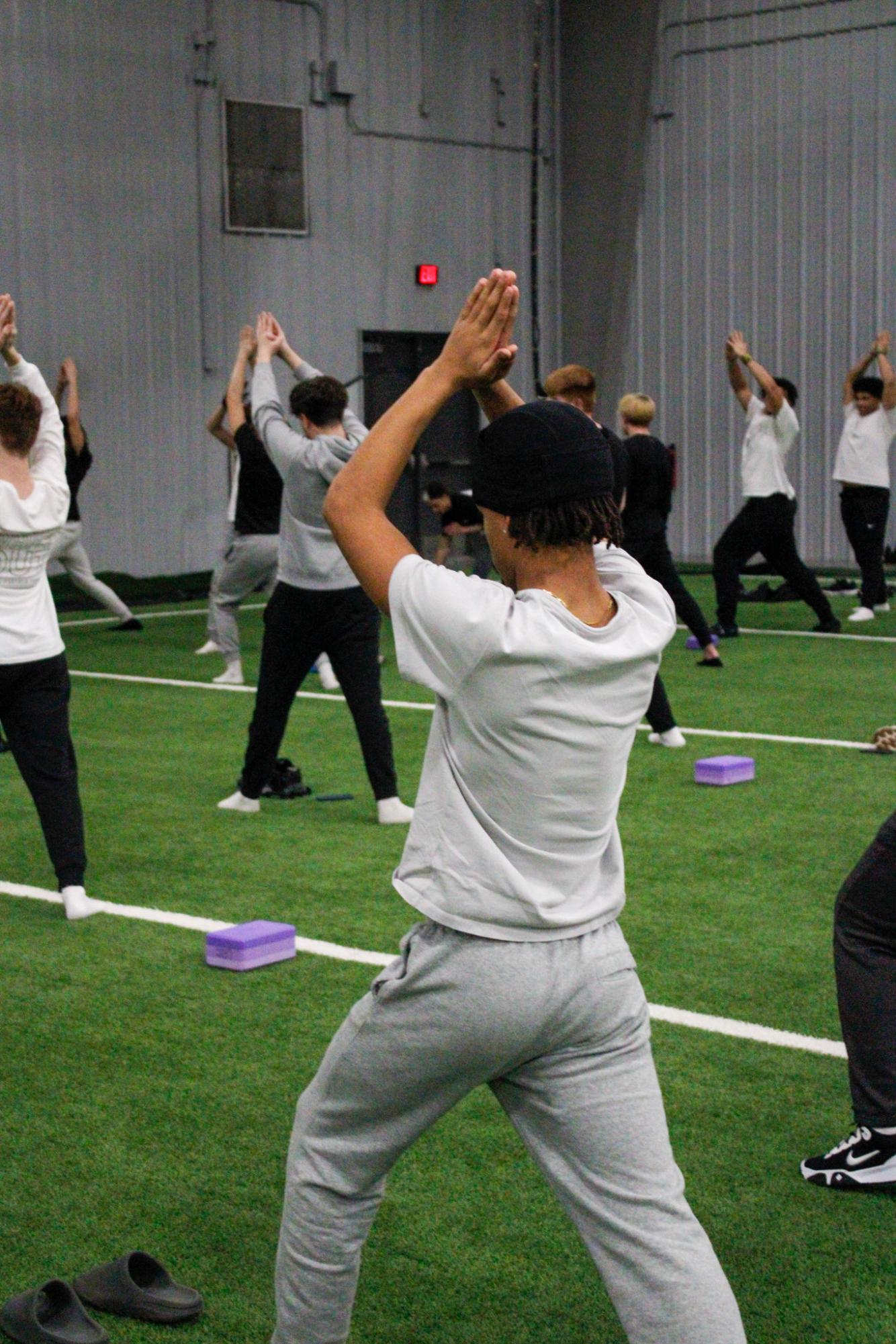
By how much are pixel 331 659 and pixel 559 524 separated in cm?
502

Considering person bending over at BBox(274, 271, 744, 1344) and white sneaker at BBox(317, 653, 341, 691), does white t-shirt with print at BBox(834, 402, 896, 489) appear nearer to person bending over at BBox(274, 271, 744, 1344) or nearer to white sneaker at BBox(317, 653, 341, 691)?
white sneaker at BBox(317, 653, 341, 691)

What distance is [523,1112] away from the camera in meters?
2.60

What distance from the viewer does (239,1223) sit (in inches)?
146

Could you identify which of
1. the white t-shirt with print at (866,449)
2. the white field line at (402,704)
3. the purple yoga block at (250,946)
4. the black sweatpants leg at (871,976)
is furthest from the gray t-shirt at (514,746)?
the white t-shirt with print at (866,449)

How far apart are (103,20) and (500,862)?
15969 millimetres

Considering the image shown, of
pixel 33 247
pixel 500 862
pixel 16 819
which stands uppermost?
pixel 33 247

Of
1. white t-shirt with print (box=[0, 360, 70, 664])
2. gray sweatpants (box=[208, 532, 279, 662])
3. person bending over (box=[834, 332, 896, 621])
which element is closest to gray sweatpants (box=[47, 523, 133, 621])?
gray sweatpants (box=[208, 532, 279, 662])

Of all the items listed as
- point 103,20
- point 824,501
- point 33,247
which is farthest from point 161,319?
point 824,501

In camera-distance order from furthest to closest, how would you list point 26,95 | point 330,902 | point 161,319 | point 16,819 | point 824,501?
point 824,501
point 161,319
point 26,95
point 16,819
point 330,902

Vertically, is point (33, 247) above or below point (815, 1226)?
above

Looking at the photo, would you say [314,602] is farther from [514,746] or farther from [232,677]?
[514,746]

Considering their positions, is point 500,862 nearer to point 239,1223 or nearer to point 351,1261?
point 351,1261

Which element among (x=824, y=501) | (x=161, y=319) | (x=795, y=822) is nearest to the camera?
(x=795, y=822)

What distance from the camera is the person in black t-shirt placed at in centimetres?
1131
